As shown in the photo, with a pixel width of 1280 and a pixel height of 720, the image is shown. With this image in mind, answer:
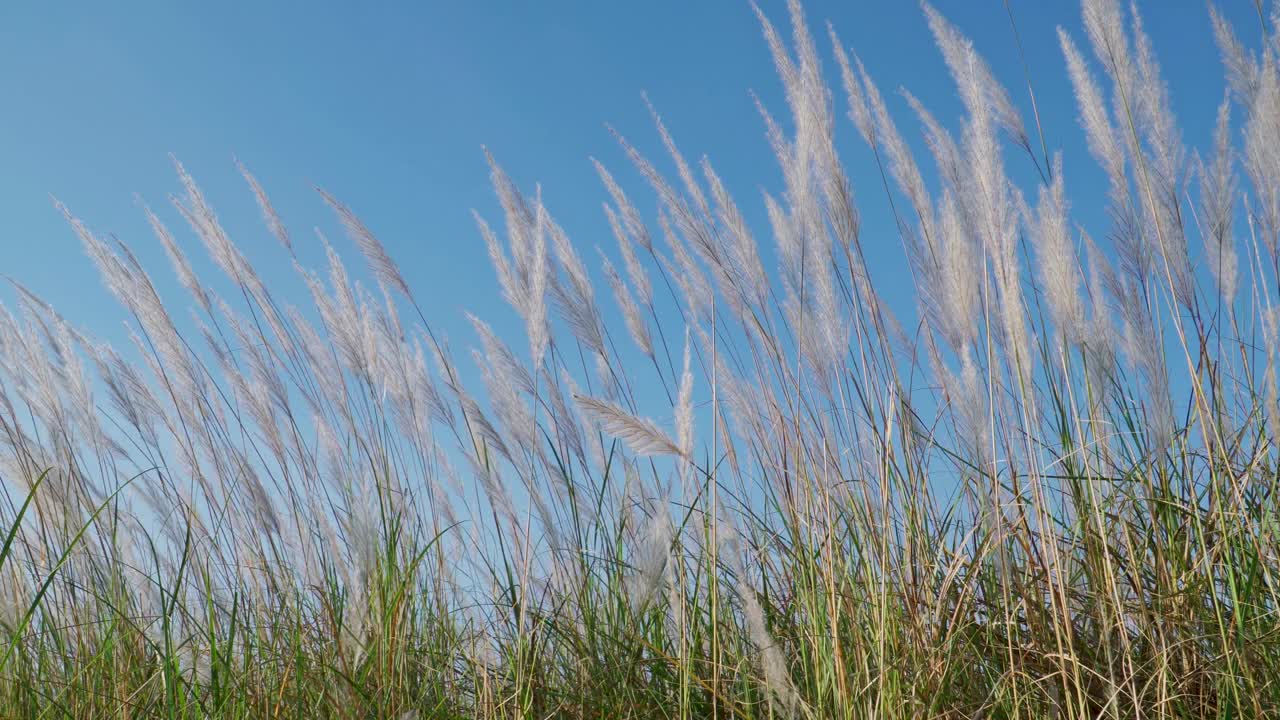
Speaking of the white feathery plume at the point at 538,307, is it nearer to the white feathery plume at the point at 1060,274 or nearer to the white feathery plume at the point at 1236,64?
the white feathery plume at the point at 1060,274

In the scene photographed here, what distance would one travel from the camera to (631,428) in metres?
1.33

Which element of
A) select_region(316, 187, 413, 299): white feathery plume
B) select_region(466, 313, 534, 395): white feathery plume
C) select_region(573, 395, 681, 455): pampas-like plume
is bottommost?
select_region(573, 395, 681, 455): pampas-like plume

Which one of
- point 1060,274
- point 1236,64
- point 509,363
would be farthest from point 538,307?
point 1236,64

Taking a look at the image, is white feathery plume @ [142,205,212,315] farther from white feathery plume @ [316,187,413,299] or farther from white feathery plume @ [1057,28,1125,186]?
white feathery plume @ [1057,28,1125,186]

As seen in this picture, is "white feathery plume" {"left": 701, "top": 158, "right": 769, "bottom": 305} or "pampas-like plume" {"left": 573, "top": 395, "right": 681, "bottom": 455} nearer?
"pampas-like plume" {"left": 573, "top": 395, "right": 681, "bottom": 455}

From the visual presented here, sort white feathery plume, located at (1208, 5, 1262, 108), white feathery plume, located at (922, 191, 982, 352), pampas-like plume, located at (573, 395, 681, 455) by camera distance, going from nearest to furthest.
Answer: pampas-like plume, located at (573, 395, 681, 455), white feathery plume, located at (922, 191, 982, 352), white feathery plume, located at (1208, 5, 1262, 108)

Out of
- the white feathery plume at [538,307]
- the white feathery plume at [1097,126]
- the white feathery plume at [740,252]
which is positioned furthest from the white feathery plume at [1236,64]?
the white feathery plume at [538,307]

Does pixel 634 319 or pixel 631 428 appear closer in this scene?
pixel 631 428

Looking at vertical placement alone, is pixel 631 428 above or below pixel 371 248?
below

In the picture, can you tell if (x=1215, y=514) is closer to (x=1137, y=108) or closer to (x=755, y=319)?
(x=1137, y=108)

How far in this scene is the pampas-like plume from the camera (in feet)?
4.24

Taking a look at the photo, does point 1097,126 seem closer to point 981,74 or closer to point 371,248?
point 981,74

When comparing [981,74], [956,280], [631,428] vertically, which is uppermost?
[981,74]

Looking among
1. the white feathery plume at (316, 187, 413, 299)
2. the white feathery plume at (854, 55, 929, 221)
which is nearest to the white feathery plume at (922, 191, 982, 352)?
the white feathery plume at (854, 55, 929, 221)
